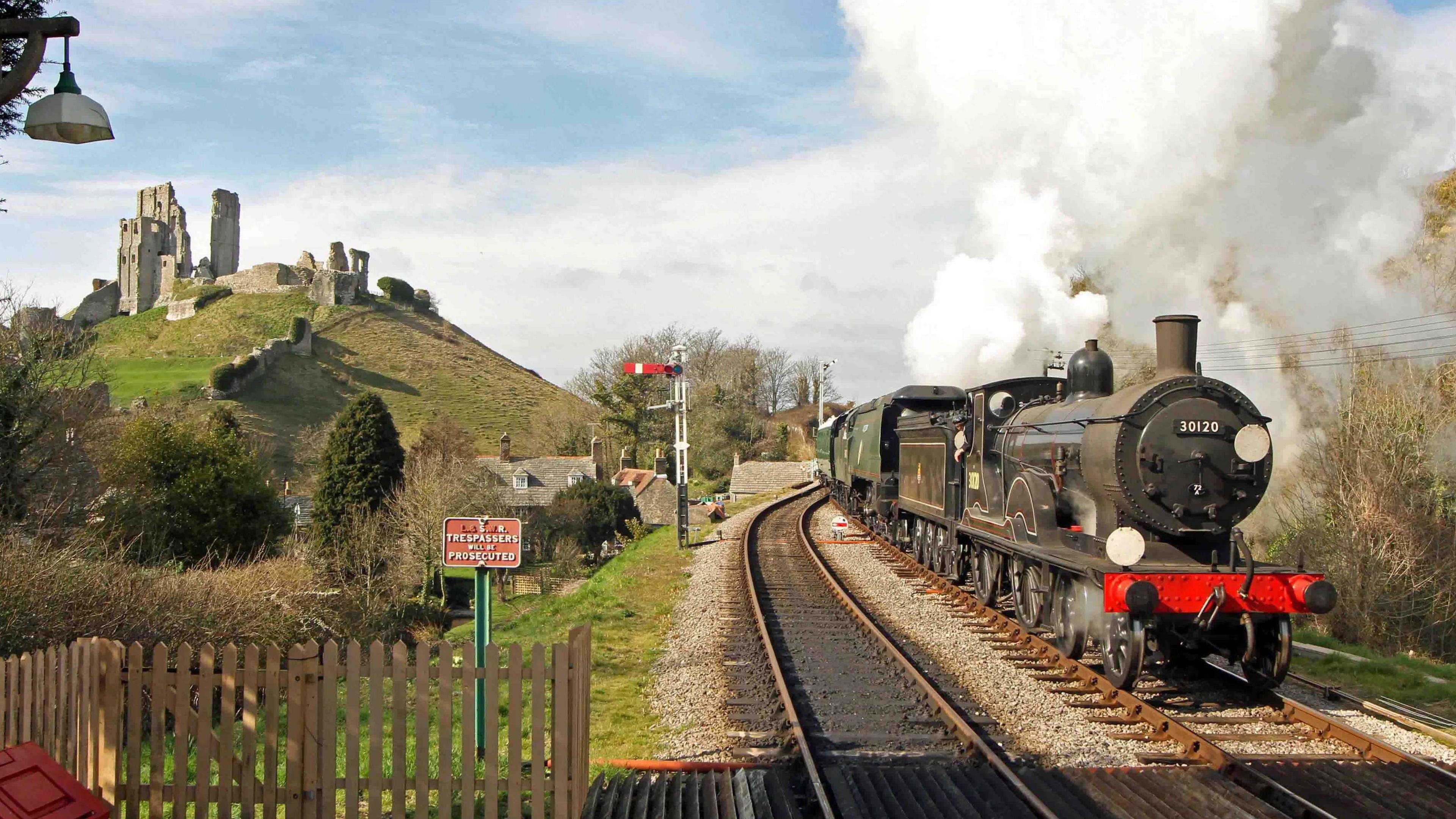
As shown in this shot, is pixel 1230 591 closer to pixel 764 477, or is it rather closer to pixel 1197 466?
pixel 1197 466

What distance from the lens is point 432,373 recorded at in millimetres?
85688

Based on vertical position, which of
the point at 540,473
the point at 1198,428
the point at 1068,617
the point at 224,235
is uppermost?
the point at 224,235

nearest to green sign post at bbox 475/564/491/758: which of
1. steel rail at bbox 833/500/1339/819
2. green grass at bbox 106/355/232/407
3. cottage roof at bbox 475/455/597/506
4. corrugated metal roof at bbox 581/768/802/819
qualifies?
corrugated metal roof at bbox 581/768/802/819

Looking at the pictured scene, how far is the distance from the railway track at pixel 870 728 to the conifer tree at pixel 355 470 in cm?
2428

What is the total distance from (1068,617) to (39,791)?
8.45 meters

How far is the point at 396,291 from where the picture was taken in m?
104

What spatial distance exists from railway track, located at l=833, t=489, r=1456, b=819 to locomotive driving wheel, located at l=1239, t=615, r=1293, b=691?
0.54 feet

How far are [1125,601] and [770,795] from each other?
11.9 feet

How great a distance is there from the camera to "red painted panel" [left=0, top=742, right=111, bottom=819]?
451 centimetres

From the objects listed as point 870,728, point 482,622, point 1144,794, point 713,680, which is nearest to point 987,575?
point 713,680

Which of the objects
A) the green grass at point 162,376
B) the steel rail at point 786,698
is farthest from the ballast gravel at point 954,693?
the green grass at point 162,376

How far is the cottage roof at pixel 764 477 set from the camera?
166ft

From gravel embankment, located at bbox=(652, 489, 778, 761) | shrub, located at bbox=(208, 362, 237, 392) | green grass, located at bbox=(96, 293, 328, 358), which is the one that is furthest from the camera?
green grass, located at bbox=(96, 293, 328, 358)

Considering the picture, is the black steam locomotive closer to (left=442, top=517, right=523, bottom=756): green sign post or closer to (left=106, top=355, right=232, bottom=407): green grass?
(left=442, top=517, right=523, bottom=756): green sign post
